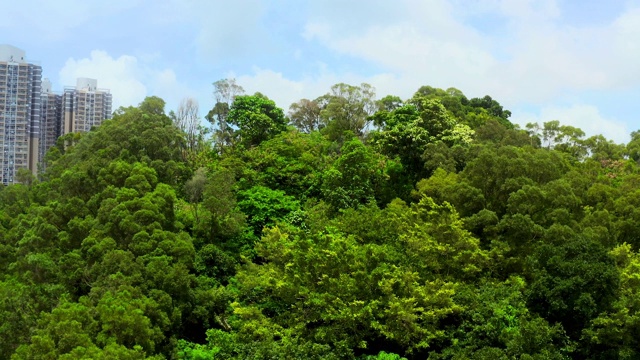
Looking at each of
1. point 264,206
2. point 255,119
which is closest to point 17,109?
point 255,119

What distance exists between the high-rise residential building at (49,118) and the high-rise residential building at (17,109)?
107cm

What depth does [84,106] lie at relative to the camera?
32750 millimetres

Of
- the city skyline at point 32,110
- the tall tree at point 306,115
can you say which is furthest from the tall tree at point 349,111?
the city skyline at point 32,110

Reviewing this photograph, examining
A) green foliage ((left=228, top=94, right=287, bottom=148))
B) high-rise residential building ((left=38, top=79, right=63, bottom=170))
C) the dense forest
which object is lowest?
the dense forest

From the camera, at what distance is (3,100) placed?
1211 inches

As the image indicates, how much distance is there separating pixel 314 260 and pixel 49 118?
24.3m

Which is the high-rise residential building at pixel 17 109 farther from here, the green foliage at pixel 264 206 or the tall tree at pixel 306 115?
the green foliage at pixel 264 206

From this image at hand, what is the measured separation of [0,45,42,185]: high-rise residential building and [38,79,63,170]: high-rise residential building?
1.07 metres

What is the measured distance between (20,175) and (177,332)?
10087 mm

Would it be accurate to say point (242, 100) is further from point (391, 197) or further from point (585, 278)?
point (585, 278)

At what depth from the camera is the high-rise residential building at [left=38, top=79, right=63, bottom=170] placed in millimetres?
33500

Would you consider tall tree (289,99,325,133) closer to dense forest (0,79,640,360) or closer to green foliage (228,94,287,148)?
green foliage (228,94,287,148)

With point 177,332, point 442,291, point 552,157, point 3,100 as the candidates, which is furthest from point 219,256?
point 3,100

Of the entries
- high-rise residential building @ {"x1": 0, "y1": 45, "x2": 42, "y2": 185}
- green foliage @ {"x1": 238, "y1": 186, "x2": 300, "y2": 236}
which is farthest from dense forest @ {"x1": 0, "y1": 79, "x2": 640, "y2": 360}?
high-rise residential building @ {"x1": 0, "y1": 45, "x2": 42, "y2": 185}
